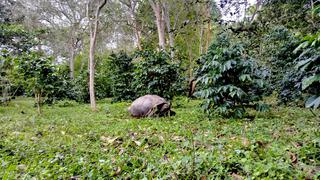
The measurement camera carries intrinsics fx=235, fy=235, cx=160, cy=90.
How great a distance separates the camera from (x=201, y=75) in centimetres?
551

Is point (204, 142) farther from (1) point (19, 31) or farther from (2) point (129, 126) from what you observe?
(1) point (19, 31)

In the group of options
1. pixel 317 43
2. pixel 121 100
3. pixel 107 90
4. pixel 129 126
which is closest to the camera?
pixel 317 43

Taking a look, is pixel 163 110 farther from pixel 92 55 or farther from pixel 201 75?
pixel 92 55

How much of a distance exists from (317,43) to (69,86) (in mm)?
10743

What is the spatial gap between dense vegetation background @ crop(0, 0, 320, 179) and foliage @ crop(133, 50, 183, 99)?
0.03m

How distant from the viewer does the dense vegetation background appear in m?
2.21

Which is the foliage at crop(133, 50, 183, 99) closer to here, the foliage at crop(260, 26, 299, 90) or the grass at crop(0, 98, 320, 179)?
the foliage at crop(260, 26, 299, 90)

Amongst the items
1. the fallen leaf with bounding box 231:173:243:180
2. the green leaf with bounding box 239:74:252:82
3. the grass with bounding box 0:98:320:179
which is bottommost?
the fallen leaf with bounding box 231:173:243:180

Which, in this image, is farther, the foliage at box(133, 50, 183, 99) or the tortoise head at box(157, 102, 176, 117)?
the foliage at box(133, 50, 183, 99)

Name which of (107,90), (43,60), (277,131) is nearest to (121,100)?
(107,90)

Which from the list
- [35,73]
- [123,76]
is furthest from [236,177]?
[123,76]

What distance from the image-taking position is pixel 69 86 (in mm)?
11141

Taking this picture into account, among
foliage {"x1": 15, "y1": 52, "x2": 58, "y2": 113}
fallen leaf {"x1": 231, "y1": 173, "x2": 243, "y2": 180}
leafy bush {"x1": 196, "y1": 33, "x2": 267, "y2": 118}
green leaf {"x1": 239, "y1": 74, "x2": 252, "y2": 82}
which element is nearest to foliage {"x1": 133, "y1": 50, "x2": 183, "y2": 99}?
leafy bush {"x1": 196, "y1": 33, "x2": 267, "y2": 118}

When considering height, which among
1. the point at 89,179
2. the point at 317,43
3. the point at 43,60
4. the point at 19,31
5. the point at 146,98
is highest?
the point at 19,31
